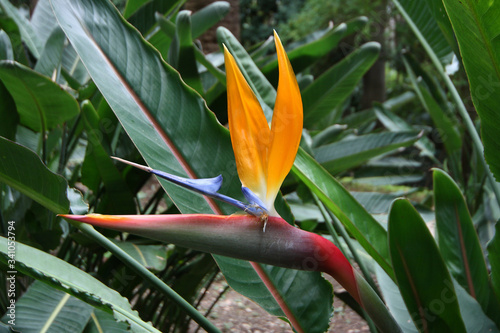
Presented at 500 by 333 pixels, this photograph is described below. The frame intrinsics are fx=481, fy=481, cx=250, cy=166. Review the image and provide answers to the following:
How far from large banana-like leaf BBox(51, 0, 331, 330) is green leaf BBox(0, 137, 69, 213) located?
0.37ft

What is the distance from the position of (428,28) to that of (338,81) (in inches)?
10.1

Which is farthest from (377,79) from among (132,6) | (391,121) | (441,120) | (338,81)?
(132,6)

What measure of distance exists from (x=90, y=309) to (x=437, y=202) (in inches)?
21.4

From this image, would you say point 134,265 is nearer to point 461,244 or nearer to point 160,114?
point 160,114

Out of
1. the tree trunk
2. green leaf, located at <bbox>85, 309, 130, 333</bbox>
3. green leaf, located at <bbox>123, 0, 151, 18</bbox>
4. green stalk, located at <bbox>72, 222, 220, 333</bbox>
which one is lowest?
the tree trunk

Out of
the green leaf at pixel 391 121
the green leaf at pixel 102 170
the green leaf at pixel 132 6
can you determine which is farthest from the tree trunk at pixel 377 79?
the green leaf at pixel 102 170

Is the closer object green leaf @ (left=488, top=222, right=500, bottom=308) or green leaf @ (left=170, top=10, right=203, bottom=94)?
green leaf @ (left=488, top=222, right=500, bottom=308)

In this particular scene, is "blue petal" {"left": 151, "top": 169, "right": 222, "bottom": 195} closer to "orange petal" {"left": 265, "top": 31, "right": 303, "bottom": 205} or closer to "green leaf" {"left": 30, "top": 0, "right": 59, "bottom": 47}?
"orange petal" {"left": 265, "top": 31, "right": 303, "bottom": 205}

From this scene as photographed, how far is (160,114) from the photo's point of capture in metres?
0.68

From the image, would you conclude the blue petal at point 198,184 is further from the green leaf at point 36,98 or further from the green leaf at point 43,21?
the green leaf at point 43,21

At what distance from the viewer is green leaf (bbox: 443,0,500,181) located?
0.53 m

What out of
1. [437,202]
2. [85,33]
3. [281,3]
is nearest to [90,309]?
[85,33]

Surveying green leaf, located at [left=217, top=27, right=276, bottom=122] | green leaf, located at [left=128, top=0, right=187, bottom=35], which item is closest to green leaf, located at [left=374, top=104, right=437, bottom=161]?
green leaf, located at [left=128, top=0, right=187, bottom=35]

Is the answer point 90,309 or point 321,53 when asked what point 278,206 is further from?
point 321,53
